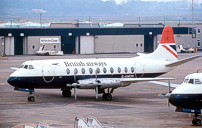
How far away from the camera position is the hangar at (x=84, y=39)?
92062 mm

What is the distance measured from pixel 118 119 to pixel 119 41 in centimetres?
7726

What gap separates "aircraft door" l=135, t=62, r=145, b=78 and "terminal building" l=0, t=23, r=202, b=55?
195 ft

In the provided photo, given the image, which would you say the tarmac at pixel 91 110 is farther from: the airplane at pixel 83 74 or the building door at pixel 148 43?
the building door at pixel 148 43

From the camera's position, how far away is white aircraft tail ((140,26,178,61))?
3903 centimetres

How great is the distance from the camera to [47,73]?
33281 mm

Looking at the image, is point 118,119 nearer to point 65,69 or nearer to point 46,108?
point 46,108

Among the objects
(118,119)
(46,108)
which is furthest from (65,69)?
(118,119)

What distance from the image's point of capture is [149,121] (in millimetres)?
24406

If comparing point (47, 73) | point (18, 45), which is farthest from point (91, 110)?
point (18, 45)

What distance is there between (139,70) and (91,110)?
9.36m

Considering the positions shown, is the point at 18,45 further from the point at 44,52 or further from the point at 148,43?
the point at 148,43

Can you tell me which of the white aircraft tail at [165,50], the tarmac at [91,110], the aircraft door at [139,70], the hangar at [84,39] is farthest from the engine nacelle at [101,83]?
the hangar at [84,39]

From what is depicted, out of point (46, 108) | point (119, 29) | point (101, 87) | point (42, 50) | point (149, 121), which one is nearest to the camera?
point (149, 121)

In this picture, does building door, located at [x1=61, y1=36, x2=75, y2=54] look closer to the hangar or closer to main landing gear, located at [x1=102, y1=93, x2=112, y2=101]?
the hangar
